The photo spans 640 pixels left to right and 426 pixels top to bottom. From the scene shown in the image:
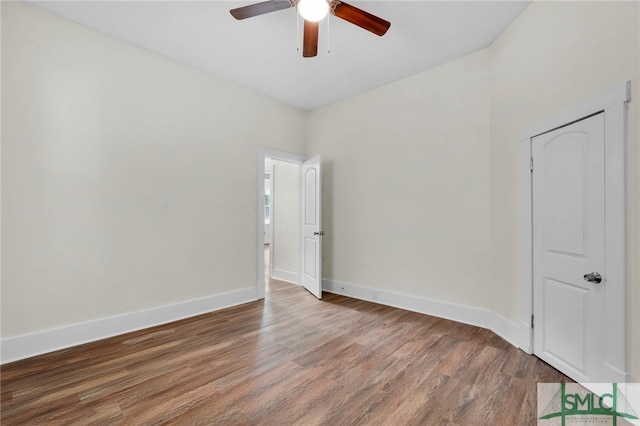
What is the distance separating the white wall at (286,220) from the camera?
5.48 metres

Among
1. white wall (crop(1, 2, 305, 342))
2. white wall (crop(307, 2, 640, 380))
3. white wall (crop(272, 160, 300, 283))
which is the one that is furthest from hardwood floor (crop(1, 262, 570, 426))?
white wall (crop(272, 160, 300, 283))

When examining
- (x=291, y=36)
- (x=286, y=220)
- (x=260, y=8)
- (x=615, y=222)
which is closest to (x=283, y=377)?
(x=615, y=222)

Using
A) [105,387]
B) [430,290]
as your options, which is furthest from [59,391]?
[430,290]

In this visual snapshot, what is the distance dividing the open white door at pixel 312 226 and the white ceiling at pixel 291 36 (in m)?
1.39

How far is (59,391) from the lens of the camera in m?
2.03

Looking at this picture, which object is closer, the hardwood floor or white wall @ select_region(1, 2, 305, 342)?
the hardwood floor

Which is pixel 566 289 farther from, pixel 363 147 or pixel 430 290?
pixel 363 147

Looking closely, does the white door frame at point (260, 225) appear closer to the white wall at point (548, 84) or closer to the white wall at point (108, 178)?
the white wall at point (108, 178)

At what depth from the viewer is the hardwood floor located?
1.79 m

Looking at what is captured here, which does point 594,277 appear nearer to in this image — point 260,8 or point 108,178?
point 260,8

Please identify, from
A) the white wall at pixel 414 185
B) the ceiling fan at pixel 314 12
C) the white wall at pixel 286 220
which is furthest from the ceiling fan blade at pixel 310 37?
the white wall at pixel 286 220

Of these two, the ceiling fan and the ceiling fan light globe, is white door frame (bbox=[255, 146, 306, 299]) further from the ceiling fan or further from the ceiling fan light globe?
the ceiling fan light globe

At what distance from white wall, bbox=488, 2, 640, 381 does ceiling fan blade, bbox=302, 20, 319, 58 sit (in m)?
1.94

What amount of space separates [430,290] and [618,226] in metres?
2.07
